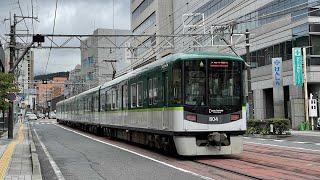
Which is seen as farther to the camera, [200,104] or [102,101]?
[102,101]

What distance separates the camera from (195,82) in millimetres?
17250

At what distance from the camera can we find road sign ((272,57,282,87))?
45.5 metres

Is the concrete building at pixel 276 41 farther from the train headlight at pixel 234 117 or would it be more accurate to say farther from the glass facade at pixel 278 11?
the train headlight at pixel 234 117

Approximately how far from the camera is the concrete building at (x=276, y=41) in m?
44.8

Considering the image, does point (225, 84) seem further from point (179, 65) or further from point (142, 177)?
point (142, 177)

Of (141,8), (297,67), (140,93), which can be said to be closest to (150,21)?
(141,8)

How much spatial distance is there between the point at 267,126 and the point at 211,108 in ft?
61.6

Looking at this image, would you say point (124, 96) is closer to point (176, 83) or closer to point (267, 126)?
point (176, 83)

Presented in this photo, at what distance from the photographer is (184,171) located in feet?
46.4

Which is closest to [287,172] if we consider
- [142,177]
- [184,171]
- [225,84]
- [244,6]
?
[184,171]

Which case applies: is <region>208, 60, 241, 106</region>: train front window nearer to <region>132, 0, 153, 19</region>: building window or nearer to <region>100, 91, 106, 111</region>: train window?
<region>100, 91, 106, 111</region>: train window

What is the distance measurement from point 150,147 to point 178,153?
5467 mm

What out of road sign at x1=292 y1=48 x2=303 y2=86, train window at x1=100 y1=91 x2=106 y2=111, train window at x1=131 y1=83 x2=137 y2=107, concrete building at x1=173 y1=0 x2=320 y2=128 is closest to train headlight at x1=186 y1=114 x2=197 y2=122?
train window at x1=131 y1=83 x2=137 y2=107

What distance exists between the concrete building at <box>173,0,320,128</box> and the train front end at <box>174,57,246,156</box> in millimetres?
24795
